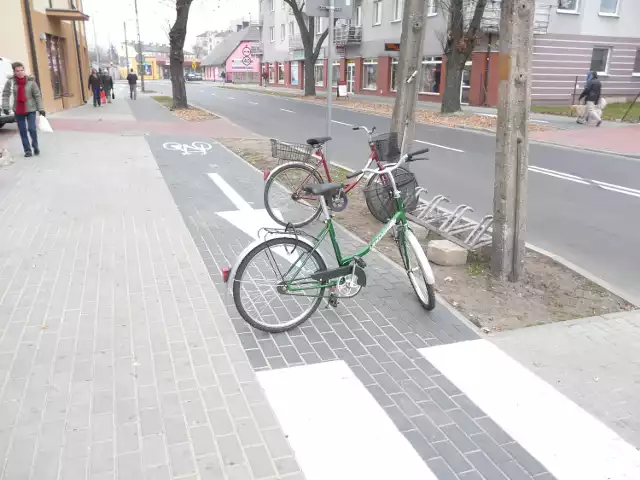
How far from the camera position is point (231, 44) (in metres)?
86.6

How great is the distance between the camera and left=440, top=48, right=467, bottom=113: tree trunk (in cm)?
2234

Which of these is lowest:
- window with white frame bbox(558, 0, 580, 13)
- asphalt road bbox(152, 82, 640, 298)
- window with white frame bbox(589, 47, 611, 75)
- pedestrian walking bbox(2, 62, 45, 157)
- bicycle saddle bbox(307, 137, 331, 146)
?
asphalt road bbox(152, 82, 640, 298)

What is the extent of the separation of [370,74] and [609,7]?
15908 mm

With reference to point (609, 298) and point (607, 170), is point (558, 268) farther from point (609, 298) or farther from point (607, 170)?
point (607, 170)

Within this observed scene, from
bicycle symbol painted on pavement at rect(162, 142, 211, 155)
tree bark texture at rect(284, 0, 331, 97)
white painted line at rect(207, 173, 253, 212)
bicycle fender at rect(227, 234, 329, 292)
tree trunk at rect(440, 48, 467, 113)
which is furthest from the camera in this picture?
tree bark texture at rect(284, 0, 331, 97)

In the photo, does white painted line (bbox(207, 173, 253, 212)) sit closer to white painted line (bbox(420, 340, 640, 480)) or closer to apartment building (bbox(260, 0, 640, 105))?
white painted line (bbox(420, 340, 640, 480))

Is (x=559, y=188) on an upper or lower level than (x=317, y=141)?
lower

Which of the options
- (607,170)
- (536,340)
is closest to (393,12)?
(607,170)

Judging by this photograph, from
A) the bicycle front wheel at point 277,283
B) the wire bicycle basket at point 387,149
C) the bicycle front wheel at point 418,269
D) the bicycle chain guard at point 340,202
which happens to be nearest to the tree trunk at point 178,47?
the wire bicycle basket at point 387,149

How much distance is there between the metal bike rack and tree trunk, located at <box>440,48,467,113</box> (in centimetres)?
1685

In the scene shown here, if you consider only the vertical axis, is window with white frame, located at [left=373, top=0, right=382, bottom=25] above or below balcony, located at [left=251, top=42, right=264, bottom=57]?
above

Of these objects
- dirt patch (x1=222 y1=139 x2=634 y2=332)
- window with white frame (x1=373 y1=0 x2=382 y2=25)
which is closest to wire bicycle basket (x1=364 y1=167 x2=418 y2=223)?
dirt patch (x1=222 y1=139 x2=634 y2=332)

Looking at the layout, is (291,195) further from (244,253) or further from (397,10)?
(397,10)

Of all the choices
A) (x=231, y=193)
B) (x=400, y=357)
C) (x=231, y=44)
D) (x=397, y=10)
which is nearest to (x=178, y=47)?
(x=231, y=193)
